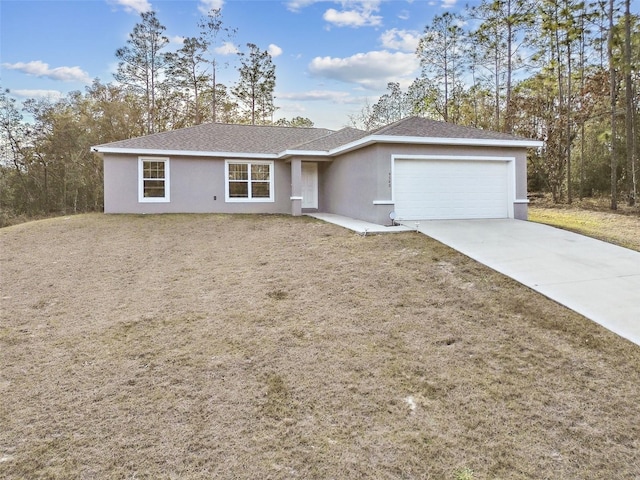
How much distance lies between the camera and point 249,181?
1592cm

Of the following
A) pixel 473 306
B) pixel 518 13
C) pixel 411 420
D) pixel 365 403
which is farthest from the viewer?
pixel 518 13

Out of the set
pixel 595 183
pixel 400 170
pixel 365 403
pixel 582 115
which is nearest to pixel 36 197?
pixel 400 170

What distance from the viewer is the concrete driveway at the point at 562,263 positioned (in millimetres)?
5438

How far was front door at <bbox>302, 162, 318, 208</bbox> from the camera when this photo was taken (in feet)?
54.7

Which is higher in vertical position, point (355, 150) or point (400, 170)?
point (355, 150)

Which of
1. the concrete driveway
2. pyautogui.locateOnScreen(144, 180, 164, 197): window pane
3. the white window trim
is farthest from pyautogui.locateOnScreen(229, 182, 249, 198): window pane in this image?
the concrete driveway

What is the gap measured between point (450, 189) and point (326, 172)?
5.63 metres

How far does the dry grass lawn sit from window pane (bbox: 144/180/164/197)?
7.87 m

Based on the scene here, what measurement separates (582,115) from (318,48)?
43.1ft

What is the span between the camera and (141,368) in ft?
14.1

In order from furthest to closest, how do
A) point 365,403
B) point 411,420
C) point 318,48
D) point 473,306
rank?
point 318,48
point 473,306
point 365,403
point 411,420

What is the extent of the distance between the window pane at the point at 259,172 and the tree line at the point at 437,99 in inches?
548

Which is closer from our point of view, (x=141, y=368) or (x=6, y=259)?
(x=141, y=368)

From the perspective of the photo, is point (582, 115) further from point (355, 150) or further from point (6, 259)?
point (6, 259)
